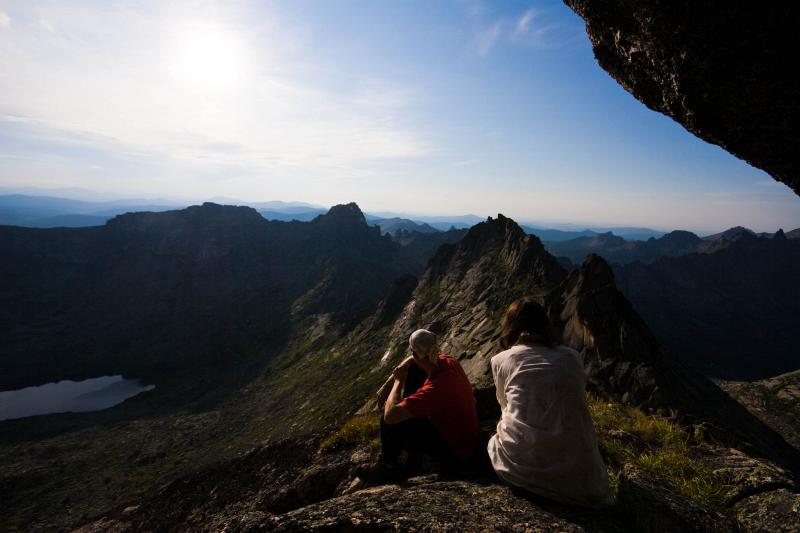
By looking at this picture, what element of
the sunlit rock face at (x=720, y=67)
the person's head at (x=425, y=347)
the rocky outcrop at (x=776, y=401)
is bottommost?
the rocky outcrop at (x=776, y=401)

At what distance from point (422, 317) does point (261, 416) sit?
4625cm

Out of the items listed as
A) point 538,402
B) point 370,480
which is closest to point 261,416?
point 370,480

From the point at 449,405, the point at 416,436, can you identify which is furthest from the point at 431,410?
the point at 416,436

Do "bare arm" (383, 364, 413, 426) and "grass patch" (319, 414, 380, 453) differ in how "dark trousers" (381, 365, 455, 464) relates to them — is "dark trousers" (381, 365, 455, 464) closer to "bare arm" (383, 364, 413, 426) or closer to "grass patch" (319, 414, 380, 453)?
"bare arm" (383, 364, 413, 426)

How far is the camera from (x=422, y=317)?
102125mm

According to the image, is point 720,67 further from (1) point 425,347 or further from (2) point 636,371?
(2) point 636,371

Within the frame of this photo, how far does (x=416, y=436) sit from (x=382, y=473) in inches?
89.1

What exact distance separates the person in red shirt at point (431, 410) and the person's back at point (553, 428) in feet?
5.43

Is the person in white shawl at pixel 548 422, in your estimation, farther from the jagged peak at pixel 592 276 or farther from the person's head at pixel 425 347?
the jagged peak at pixel 592 276

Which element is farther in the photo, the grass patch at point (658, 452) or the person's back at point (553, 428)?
the grass patch at point (658, 452)

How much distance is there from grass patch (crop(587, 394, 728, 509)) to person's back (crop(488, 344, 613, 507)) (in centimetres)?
231

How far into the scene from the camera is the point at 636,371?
2347 centimetres

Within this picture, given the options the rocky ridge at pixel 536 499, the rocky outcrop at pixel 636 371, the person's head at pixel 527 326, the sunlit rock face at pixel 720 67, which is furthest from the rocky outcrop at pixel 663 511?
the sunlit rock face at pixel 720 67

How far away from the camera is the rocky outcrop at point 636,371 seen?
20719mm
